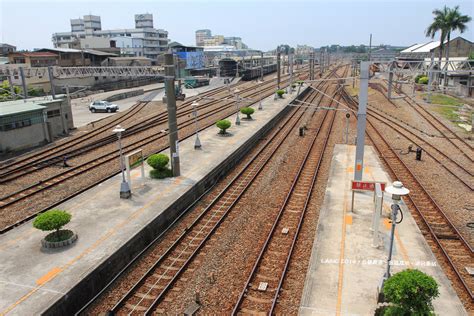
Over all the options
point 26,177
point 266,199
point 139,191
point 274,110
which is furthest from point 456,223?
point 274,110

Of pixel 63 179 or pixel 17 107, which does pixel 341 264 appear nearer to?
pixel 63 179

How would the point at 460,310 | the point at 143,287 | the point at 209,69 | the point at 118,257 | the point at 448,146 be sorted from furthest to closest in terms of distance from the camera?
the point at 209,69, the point at 448,146, the point at 118,257, the point at 143,287, the point at 460,310

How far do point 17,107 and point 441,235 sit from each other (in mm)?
28368

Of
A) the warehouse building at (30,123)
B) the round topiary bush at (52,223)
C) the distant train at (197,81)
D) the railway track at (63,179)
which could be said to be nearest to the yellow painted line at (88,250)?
the round topiary bush at (52,223)

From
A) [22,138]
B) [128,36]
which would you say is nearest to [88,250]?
[22,138]

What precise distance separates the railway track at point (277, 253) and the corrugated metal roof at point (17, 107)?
19.7 meters

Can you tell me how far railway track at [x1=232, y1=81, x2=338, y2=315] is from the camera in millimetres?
11055

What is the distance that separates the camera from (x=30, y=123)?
28.1 metres

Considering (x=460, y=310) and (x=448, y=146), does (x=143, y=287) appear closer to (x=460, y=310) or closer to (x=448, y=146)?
(x=460, y=310)

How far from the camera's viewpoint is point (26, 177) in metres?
21.7

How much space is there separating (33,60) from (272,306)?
6255 cm

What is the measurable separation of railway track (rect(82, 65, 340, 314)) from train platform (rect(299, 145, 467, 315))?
4.06 m

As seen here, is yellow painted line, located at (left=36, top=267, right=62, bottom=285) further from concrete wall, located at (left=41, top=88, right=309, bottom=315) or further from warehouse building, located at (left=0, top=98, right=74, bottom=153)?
warehouse building, located at (left=0, top=98, right=74, bottom=153)

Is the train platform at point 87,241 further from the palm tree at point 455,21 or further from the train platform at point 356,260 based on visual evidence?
the palm tree at point 455,21
